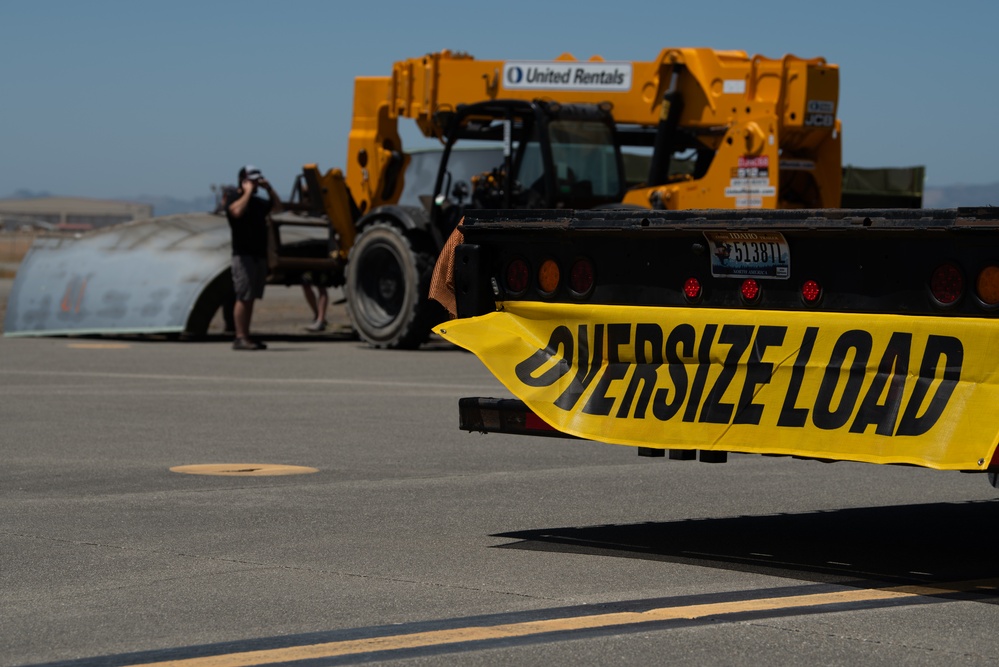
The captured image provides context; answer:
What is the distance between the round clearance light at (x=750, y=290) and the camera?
22.5 feet

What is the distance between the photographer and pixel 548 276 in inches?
298

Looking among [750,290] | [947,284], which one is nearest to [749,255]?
[750,290]

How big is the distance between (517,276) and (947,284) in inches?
80.6

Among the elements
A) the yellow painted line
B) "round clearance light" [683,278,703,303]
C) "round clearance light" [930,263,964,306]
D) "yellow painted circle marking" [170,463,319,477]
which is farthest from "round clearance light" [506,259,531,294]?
"yellow painted circle marking" [170,463,319,477]

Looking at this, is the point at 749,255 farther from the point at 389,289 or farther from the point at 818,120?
the point at 389,289

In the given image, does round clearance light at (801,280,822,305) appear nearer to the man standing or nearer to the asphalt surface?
the asphalt surface

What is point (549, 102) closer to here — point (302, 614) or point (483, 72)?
point (483, 72)

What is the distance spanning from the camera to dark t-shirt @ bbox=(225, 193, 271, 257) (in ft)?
64.5

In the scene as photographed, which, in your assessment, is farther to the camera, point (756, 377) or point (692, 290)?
point (692, 290)

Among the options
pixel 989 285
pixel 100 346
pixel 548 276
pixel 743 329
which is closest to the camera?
pixel 989 285

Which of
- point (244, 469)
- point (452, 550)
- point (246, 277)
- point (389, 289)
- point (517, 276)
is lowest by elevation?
point (244, 469)

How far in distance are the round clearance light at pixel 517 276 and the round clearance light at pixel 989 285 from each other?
213cm

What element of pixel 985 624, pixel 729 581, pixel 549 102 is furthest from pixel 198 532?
pixel 549 102

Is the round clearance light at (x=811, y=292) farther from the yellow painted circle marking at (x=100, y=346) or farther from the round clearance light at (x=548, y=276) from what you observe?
the yellow painted circle marking at (x=100, y=346)
